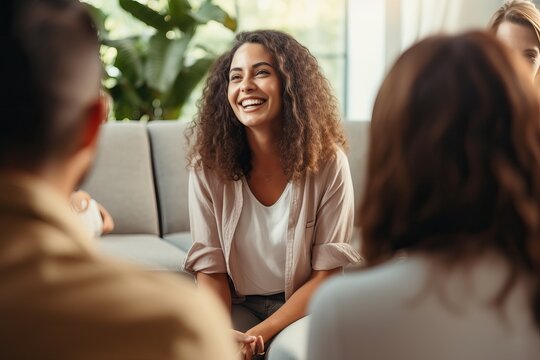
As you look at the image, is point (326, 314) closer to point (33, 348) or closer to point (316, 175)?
point (33, 348)

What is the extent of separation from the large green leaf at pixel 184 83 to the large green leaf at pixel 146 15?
0.92 feet

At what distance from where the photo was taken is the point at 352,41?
610 cm

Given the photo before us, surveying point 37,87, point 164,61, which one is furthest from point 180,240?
point 37,87

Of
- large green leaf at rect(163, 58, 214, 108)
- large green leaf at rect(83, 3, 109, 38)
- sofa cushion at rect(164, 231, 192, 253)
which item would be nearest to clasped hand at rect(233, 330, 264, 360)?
sofa cushion at rect(164, 231, 192, 253)

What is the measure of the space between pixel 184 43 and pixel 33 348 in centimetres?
453

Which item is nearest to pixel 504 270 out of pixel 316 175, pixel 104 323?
pixel 104 323

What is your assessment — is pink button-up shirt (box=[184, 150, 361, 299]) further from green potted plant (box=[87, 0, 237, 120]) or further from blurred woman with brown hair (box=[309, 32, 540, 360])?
green potted plant (box=[87, 0, 237, 120])

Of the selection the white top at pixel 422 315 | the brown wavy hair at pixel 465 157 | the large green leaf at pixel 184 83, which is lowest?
the large green leaf at pixel 184 83

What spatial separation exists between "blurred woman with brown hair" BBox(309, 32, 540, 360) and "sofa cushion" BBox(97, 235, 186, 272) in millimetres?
1976

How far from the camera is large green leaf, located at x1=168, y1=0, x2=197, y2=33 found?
5184mm

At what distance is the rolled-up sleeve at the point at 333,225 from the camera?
250cm

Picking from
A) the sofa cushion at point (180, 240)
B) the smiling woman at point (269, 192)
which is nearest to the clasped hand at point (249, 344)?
the smiling woman at point (269, 192)

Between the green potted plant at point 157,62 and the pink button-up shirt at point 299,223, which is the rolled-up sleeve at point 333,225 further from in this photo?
the green potted plant at point 157,62

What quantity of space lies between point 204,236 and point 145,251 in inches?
28.4
